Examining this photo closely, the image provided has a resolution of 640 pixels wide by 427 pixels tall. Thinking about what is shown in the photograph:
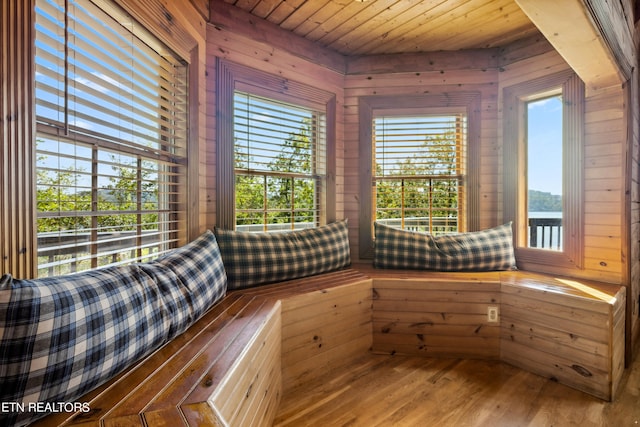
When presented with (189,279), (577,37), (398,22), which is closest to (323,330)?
(189,279)

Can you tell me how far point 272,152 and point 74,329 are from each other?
1800mm

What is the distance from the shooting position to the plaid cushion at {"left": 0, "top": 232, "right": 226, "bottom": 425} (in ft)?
2.42

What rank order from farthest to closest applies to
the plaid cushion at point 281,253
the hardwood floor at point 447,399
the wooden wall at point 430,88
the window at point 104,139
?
the wooden wall at point 430,88, the plaid cushion at point 281,253, the hardwood floor at point 447,399, the window at point 104,139

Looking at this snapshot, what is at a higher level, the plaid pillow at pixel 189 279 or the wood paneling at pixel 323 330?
the plaid pillow at pixel 189 279

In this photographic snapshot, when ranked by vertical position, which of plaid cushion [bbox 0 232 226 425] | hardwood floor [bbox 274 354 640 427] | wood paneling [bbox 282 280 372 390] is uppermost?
plaid cushion [bbox 0 232 226 425]

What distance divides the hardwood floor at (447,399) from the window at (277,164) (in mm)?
1196

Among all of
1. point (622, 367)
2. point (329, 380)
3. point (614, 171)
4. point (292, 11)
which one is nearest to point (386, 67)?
point (292, 11)

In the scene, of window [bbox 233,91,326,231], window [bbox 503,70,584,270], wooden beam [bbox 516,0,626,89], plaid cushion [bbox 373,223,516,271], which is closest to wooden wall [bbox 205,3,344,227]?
window [bbox 233,91,326,231]

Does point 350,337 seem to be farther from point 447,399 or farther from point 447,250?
point 447,250

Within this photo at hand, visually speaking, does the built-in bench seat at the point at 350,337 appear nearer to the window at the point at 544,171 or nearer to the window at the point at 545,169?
the window at the point at 545,169

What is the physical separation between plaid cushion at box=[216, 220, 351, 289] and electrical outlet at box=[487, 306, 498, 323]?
3.53ft

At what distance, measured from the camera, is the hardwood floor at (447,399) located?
1595 millimetres

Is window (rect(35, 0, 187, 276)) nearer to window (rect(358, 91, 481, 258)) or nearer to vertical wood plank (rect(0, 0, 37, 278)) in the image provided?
vertical wood plank (rect(0, 0, 37, 278))

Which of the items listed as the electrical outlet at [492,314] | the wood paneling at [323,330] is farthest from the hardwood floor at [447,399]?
the electrical outlet at [492,314]
